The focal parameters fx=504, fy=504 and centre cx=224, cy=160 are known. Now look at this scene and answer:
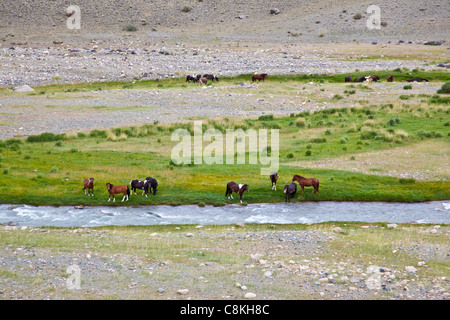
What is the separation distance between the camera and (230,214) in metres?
23.7

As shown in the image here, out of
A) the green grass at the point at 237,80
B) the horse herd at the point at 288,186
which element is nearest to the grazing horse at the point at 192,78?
the green grass at the point at 237,80

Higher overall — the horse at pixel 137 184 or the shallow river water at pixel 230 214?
the horse at pixel 137 184

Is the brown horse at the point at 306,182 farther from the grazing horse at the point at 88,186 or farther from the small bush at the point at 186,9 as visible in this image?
the small bush at the point at 186,9

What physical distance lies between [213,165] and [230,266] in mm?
14572

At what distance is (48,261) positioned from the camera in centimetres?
1661

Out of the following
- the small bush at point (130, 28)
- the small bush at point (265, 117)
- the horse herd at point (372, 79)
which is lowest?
the small bush at point (265, 117)

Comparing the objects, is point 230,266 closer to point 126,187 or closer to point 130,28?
point 126,187

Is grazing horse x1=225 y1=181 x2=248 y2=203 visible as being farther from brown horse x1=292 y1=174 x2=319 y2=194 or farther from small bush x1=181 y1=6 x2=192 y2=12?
small bush x1=181 y1=6 x2=192 y2=12

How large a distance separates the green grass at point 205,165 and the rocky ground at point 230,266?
4.99 m

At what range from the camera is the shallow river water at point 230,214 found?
22562 mm


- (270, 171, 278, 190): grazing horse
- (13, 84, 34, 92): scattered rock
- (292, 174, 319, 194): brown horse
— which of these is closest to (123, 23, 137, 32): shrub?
(13, 84, 34, 92): scattered rock

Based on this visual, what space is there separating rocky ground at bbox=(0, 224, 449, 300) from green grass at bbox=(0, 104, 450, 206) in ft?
16.4

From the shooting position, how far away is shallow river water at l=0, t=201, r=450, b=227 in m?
22.6

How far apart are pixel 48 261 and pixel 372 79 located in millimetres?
54275
